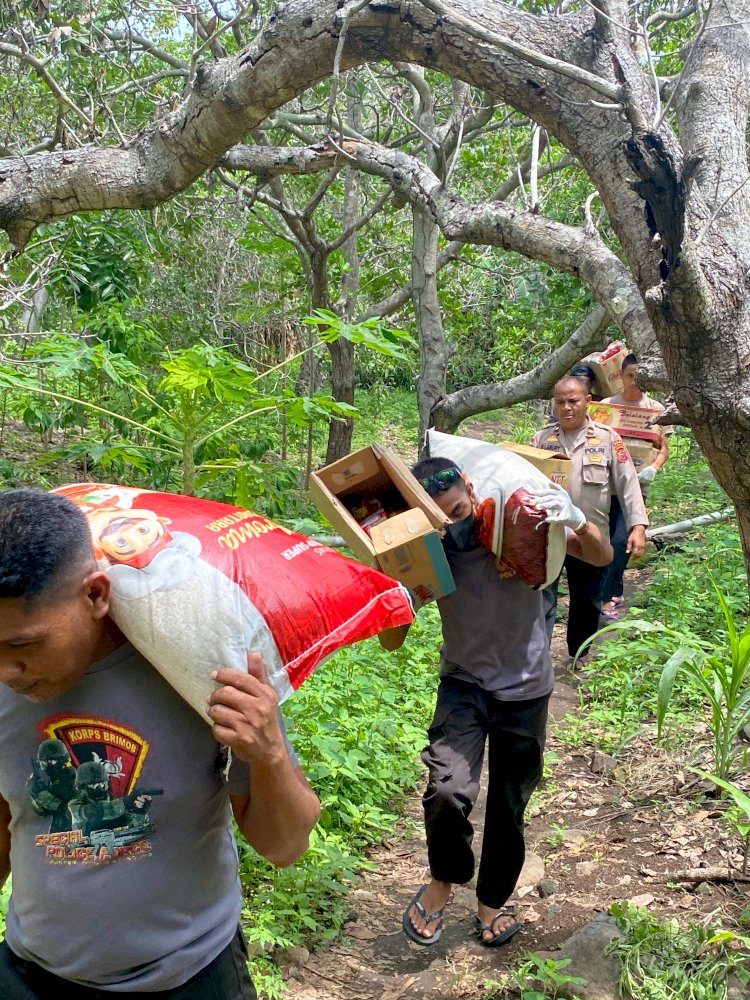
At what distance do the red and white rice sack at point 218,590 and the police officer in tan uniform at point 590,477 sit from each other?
3601 mm

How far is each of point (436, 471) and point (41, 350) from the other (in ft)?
6.42


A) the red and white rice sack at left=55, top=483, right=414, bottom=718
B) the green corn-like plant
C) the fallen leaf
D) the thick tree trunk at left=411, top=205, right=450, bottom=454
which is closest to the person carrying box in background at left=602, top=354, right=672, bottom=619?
the thick tree trunk at left=411, top=205, right=450, bottom=454

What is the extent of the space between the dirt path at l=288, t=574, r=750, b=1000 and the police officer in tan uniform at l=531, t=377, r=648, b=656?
126cm

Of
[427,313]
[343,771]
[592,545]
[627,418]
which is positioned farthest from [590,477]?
[343,771]

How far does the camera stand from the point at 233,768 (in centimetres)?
152

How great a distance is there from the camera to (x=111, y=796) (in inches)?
57.3

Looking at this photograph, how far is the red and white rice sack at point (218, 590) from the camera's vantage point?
1.44 m

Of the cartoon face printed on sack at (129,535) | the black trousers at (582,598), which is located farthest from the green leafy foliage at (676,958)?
the black trousers at (582,598)

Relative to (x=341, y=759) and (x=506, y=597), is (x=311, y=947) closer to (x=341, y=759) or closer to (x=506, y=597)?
(x=341, y=759)

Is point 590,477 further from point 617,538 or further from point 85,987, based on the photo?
point 85,987

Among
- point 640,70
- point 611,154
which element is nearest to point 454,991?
point 611,154

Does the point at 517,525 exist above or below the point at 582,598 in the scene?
above

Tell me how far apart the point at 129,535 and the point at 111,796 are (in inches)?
16.8

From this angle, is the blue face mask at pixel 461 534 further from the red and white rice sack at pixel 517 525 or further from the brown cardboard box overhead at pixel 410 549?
the brown cardboard box overhead at pixel 410 549
